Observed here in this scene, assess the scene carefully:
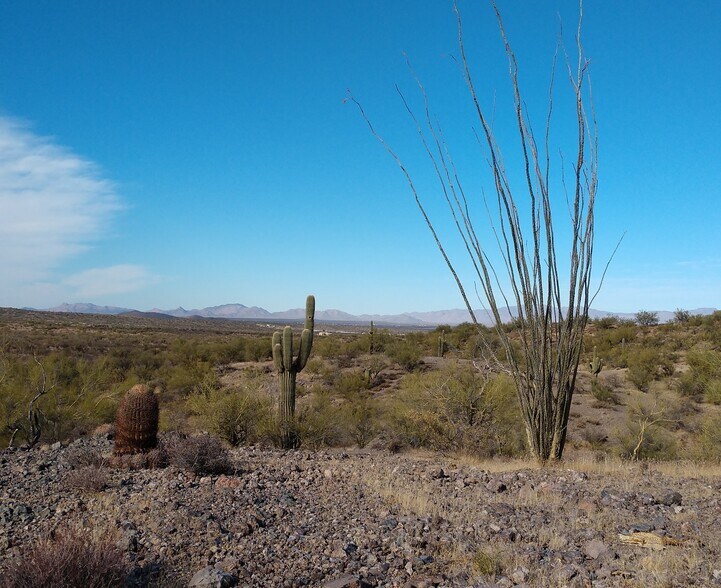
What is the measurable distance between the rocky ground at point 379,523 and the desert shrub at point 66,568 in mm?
326

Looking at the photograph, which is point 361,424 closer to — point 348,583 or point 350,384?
point 350,384

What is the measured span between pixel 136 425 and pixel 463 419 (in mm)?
7085

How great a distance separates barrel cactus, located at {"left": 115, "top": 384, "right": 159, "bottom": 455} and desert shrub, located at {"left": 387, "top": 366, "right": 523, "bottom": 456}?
5.99 m

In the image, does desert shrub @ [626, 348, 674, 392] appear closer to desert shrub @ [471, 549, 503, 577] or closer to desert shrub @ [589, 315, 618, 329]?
desert shrub @ [589, 315, 618, 329]

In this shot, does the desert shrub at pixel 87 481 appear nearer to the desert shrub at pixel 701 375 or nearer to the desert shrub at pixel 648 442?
the desert shrub at pixel 648 442

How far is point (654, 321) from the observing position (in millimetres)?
41375

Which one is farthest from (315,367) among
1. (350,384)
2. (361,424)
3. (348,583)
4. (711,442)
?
(348,583)

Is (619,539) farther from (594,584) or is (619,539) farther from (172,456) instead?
(172,456)

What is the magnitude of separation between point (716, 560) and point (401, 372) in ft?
78.4

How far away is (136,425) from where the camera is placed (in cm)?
904

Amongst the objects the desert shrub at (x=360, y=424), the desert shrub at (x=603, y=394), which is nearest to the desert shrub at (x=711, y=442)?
the desert shrub at (x=360, y=424)

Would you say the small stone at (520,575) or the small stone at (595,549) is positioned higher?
the small stone at (595,549)

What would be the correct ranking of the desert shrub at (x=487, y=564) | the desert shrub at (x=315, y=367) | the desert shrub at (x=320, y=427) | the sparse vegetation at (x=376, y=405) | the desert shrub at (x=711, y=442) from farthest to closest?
the desert shrub at (x=315, y=367) → the desert shrub at (x=320, y=427) → the sparse vegetation at (x=376, y=405) → the desert shrub at (x=711, y=442) → the desert shrub at (x=487, y=564)

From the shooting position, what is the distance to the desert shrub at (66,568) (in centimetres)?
363
